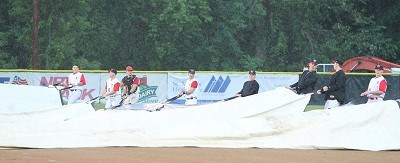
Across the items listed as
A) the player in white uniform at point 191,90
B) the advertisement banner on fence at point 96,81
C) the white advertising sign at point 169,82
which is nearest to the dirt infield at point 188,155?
the player in white uniform at point 191,90

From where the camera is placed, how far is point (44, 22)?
48.4 metres

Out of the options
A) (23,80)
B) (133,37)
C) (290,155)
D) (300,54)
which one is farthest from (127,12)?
(290,155)

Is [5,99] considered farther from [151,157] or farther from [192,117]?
[151,157]

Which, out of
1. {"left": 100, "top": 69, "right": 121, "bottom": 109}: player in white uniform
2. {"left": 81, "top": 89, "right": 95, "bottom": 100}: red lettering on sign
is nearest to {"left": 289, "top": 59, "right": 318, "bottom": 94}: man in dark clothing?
{"left": 100, "top": 69, "right": 121, "bottom": 109}: player in white uniform

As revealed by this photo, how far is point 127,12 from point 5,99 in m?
30.6

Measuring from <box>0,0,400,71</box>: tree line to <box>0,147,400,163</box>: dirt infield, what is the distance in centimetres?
3576

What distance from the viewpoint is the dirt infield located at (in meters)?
12.0

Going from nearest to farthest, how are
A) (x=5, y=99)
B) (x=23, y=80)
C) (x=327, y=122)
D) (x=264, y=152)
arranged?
(x=264, y=152)
(x=327, y=122)
(x=5, y=99)
(x=23, y=80)

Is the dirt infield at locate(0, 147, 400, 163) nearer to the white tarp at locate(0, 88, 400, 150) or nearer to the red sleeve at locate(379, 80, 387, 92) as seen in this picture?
the white tarp at locate(0, 88, 400, 150)

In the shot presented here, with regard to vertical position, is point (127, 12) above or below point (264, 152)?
above

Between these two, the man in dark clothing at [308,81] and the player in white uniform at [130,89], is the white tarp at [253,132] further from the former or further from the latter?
the player in white uniform at [130,89]

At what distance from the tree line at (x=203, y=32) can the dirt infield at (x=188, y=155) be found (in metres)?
35.8

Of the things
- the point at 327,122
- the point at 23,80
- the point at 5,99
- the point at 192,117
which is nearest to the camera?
the point at 327,122

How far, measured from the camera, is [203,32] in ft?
176
